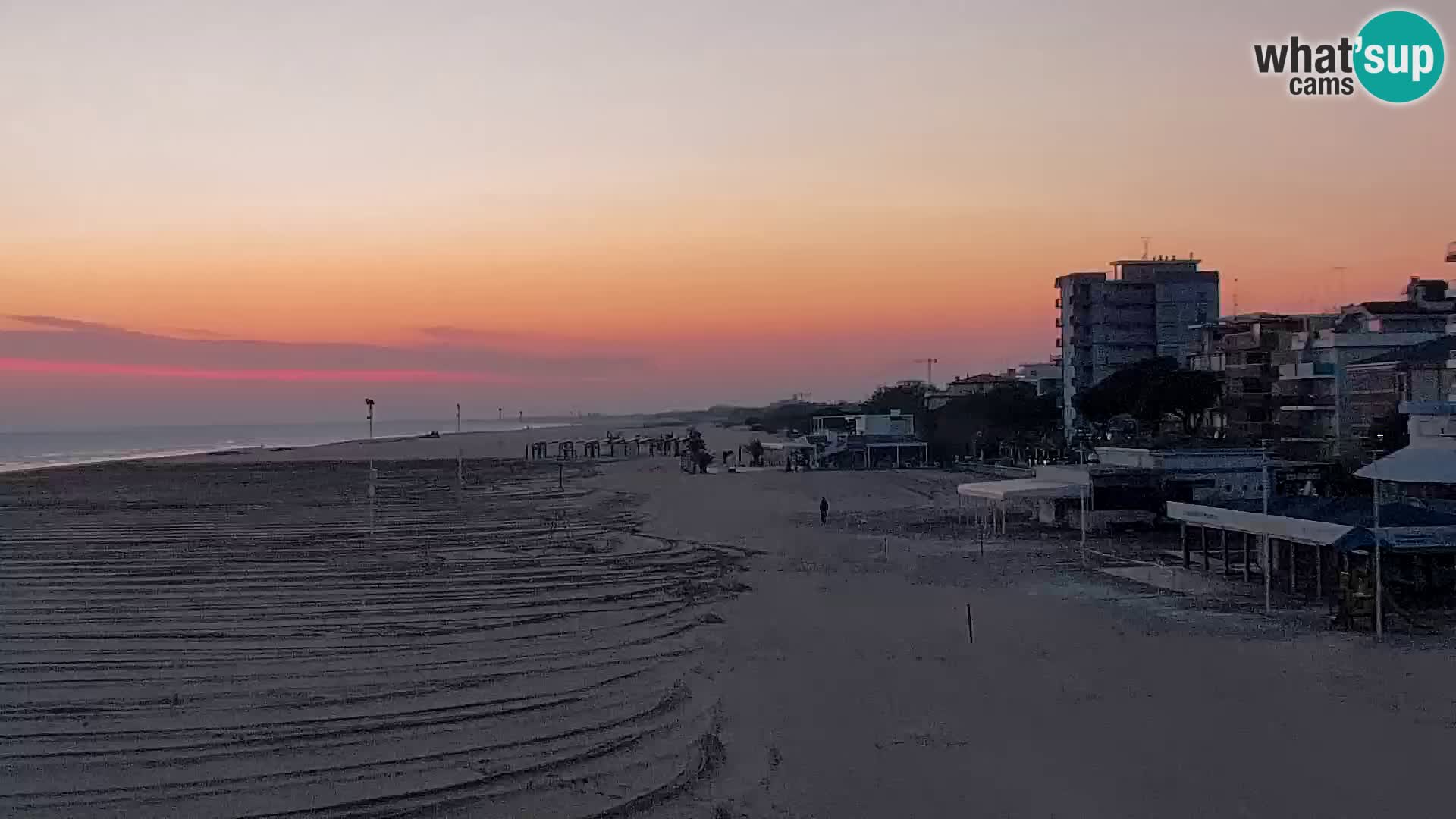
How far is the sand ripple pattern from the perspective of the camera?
8914 millimetres

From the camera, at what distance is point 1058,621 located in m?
15.1

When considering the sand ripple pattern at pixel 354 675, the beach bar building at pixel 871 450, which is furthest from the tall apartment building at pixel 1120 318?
the sand ripple pattern at pixel 354 675

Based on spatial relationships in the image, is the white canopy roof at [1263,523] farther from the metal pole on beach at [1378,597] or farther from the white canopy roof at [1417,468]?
the white canopy roof at [1417,468]

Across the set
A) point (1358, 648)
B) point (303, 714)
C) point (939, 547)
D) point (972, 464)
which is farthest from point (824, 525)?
point (972, 464)

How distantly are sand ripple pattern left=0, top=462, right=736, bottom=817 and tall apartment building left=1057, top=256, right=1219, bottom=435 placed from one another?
149 feet

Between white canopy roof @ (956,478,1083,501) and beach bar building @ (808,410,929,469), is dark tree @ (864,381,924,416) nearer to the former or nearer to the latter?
beach bar building @ (808,410,929,469)

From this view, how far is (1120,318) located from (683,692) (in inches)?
2341

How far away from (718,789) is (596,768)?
106 cm

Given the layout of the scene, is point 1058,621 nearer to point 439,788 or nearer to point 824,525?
point 439,788

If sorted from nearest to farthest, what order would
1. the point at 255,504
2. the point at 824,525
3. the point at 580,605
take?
the point at 580,605 < the point at 824,525 < the point at 255,504

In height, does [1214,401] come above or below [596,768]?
above

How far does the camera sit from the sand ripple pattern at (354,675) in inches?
351

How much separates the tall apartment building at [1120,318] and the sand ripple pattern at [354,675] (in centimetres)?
4554

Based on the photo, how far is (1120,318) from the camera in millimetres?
66438
